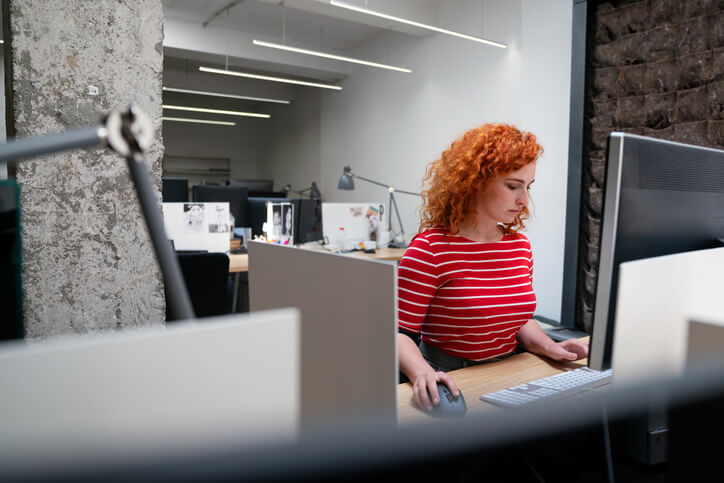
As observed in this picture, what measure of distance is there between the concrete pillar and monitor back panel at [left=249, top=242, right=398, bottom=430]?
2.26 ft

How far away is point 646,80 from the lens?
11.5 ft

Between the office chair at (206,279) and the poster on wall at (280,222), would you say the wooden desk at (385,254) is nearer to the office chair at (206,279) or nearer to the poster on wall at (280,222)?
the poster on wall at (280,222)

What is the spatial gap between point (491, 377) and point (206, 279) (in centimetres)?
178

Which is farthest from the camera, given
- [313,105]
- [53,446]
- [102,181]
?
[313,105]

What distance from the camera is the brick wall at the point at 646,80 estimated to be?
3174 millimetres

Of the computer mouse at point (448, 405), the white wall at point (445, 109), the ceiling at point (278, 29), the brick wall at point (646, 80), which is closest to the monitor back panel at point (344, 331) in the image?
the computer mouse at point (448, 405)

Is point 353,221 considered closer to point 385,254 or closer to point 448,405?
point 385,254

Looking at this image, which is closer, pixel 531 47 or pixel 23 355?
pixel 23 355

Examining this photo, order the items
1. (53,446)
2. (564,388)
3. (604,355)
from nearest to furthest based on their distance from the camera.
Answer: (53,446), (604,355), (564,388)

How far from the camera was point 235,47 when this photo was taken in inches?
282

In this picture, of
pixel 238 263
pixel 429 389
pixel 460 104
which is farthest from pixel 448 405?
pixel 460 104

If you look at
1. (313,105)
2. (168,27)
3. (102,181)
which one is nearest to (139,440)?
(102,181)

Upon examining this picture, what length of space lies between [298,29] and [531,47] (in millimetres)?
3803

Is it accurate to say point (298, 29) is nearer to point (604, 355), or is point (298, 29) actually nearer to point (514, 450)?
point (604, 355)
